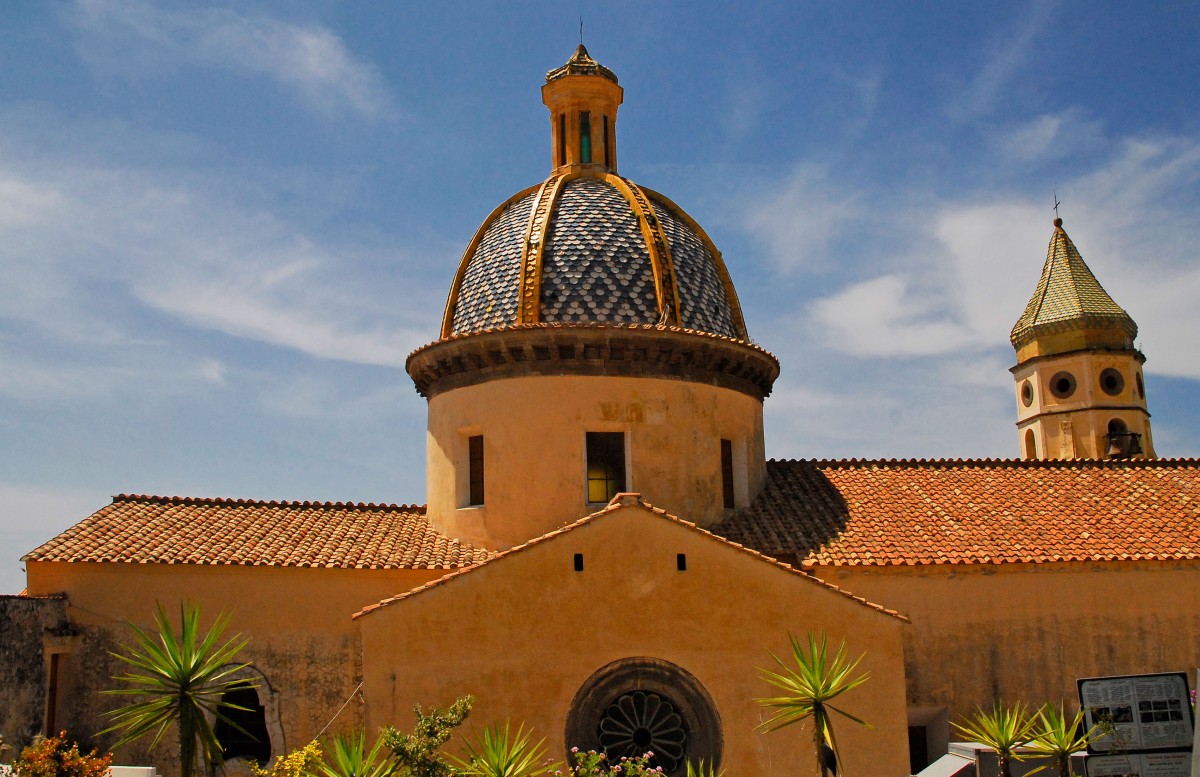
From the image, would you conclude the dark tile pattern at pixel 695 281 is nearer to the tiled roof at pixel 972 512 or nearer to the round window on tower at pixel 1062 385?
the tiled roof at pixel 972 512

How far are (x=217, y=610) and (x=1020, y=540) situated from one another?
13747 millimetres

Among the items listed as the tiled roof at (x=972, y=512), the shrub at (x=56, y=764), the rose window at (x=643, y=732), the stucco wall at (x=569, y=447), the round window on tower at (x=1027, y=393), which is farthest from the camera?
the round window on tower at (x=1027, y=393)

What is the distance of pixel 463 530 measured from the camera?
2002 centimetres

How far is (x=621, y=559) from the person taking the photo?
629 inches

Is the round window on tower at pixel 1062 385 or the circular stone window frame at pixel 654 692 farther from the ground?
the round window on tower at pixel 1062 385

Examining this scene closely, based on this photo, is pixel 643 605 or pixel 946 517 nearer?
pixel 643 605

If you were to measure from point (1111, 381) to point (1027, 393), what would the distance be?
278 centimetres

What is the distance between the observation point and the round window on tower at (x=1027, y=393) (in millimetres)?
37594

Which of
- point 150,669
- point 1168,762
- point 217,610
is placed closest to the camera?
point 150,669

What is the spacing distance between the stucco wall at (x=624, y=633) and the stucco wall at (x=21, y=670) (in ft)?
17.7

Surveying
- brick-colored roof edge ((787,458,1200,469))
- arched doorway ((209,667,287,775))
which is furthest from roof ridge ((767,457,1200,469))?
arched doorway ((209,667,287,775))

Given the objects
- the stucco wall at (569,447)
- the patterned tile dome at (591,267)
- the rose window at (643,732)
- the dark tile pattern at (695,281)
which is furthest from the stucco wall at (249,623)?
the dark tile pattern at (695,281)

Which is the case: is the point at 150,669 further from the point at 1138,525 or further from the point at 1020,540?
the point at 1138,525

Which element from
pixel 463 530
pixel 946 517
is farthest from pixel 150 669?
pixel 946 517
